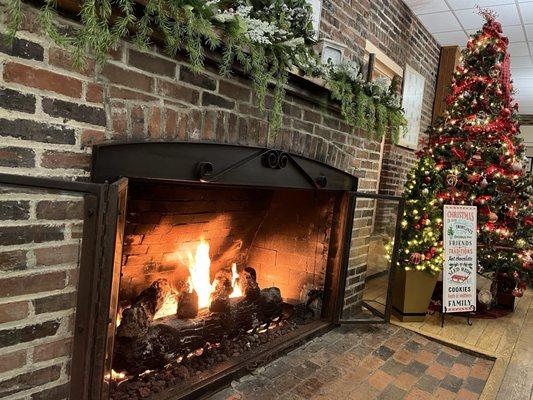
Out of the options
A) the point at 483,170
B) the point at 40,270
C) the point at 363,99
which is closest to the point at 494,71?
the point at 483,170

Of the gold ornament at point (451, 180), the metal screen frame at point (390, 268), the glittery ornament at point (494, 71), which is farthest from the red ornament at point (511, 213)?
the metal screen frame at point (390, 268)

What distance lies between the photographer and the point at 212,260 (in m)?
2.85

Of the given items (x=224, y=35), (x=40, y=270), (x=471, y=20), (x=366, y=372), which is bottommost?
(x=366, y=372)

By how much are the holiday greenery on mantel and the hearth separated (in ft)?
1.20

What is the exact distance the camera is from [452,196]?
364 centimetres

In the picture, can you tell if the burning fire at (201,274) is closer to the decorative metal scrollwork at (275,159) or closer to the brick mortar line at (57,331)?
the decorative metal scrollwork at (275,159)

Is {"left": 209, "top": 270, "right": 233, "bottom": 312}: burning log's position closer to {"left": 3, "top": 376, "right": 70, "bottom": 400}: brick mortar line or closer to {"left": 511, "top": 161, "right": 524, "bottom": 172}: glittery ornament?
{"left": 3, "top": 376, "right": 70, "bottom": 400}: brick mortar line

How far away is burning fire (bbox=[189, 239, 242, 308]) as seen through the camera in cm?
252

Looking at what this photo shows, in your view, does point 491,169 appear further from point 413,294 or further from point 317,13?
point 317,13

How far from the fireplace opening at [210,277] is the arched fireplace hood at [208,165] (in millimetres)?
157

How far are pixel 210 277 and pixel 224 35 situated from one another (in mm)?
1806

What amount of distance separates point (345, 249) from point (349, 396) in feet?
3.46

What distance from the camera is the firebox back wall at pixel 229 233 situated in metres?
2.23

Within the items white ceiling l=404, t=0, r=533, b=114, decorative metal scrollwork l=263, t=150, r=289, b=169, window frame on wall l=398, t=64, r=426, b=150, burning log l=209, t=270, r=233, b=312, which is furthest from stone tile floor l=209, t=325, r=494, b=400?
white ceiling l=404, t=0, r=533, b=114
